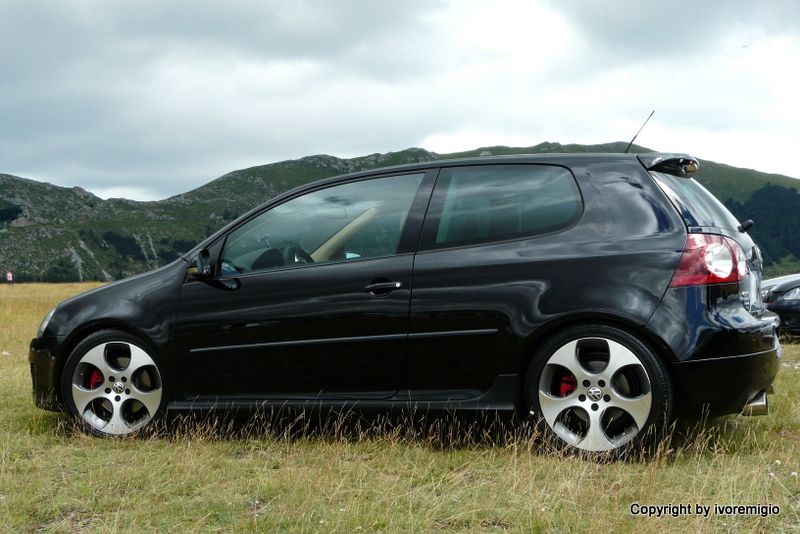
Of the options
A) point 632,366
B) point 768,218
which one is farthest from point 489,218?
point 768,218

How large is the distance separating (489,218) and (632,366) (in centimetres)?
117

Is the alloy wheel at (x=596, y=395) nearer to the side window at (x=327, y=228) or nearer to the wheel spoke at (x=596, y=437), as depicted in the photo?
the wheel spoke at (x=596, y=437)

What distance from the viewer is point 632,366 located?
172 inches

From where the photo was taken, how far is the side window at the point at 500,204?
15.6 feet

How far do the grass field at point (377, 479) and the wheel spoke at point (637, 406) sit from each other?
0.68ft

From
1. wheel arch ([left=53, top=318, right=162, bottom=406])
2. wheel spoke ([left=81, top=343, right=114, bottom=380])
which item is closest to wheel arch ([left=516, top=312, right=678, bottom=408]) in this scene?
wheel arch ([left=53, top=318, right=162, bottom=406])

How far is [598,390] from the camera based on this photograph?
14.3ft

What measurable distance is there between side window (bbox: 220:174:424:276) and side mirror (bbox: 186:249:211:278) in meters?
0.10

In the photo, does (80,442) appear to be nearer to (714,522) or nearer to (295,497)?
(295,497)

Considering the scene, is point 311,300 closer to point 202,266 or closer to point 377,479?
point 202,266

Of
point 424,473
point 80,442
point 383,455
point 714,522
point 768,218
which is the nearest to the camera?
point 714,522

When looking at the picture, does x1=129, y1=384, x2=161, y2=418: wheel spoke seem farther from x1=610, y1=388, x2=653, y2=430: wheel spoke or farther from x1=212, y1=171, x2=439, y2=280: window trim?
x1=610, y1=388, x2=653, y2=430: wheel spoke

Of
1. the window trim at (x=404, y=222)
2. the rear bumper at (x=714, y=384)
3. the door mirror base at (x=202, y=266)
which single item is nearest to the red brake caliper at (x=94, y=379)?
the door mirror base at (x=202, y=266)

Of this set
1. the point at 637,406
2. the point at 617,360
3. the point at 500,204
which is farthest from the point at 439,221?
the point at 637,406
